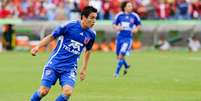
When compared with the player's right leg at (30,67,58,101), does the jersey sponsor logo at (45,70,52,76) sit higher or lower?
higher

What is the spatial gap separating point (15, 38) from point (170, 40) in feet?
28.7

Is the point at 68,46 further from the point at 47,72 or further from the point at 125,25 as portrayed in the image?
the point at 125,25

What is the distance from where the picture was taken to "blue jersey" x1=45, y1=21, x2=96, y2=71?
1286 cm

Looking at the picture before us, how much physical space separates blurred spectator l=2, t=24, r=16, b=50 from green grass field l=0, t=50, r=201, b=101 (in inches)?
193

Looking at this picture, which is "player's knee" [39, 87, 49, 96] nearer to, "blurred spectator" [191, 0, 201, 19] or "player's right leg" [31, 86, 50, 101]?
"player's right leg" [31, 86, 50, 101]

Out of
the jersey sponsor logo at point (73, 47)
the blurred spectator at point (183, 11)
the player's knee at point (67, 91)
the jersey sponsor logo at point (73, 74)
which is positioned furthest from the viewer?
the blurred spectator at point (183, 11)

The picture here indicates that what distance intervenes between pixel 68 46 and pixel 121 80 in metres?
9.23

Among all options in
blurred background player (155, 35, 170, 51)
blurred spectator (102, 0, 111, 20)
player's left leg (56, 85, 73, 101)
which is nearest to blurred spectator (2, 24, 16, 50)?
blurred spectator (102, 0, 111, 20)

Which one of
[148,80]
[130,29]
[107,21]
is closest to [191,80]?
[148,80]

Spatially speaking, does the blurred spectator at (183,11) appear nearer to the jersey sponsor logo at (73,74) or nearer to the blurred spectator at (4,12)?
the blurred spectator at (4,12)

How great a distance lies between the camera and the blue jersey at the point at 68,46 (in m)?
12.9

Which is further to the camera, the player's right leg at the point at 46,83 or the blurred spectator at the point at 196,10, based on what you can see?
the blurred spectator at the point at 196,10

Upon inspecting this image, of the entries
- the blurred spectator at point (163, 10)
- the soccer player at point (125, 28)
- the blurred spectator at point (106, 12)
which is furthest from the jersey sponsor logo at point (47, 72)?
the blurred spectator at point (163, 10)

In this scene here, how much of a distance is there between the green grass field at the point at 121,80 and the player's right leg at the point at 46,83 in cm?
354
